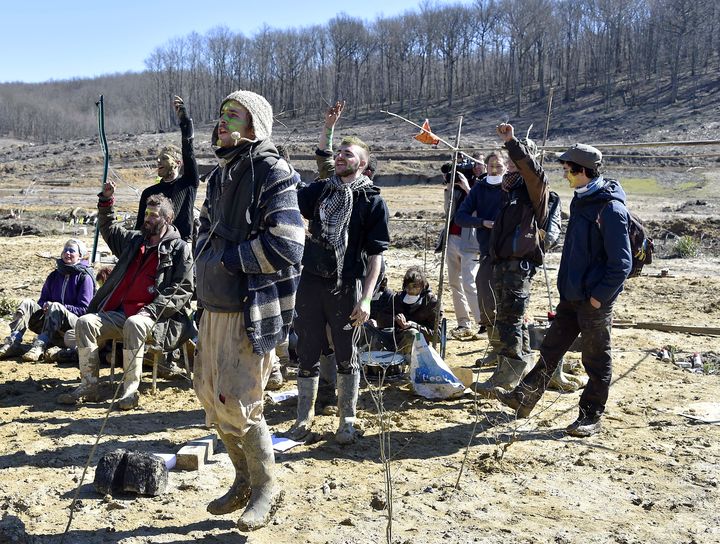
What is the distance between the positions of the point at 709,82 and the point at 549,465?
58972 mm

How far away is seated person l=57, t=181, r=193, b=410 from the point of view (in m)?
6.31

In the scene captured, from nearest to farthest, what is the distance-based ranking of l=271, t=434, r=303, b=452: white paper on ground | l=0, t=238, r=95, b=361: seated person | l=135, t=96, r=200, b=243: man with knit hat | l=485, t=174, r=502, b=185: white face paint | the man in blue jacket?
l=271, t=434, r=303, b=452: white paper on ground → the man in blue jacket → l=135, t=96, r=200, b=243: man with knit hat → l=0, t=238, r=95, b=361: seated person → l=485, t=174, r=502, b=185: white face paint

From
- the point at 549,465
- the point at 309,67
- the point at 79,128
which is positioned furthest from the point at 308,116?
the point at 549,465

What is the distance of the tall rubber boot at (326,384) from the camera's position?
616 centimetres

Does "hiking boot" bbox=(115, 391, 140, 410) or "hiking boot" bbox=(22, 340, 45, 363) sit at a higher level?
"hiking boot" bbox=(22, 340, 45, 363)

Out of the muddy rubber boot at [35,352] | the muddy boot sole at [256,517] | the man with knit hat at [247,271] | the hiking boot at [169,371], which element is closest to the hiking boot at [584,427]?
the muddy boot sole at [256,517]

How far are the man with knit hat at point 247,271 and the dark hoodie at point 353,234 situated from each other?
137cm

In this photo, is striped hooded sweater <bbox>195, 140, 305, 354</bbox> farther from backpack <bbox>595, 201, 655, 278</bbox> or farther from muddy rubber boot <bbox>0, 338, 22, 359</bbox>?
muddy rubber boot <bbox>0, 338, 22, 359</bbox>

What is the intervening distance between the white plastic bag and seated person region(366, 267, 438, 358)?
0.48m

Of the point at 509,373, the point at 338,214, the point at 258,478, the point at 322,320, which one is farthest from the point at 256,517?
the point at 509,373

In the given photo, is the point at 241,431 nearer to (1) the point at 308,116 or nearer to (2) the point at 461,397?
(2) the point at 461,397

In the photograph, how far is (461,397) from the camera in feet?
21.8

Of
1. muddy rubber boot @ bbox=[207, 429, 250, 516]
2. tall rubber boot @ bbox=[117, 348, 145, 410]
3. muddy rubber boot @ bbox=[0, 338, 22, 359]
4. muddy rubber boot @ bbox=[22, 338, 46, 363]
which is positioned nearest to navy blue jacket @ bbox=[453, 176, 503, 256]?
tall rubber boot @ bbox=[117, 348, 145, 410]

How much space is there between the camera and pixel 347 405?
5.45 meters
